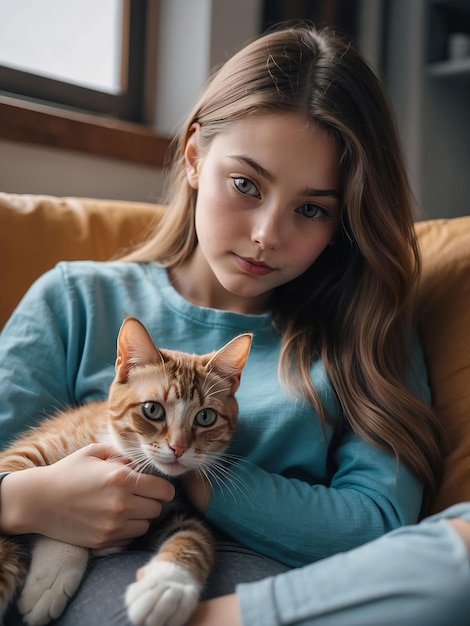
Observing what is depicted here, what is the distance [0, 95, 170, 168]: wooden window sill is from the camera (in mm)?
1692

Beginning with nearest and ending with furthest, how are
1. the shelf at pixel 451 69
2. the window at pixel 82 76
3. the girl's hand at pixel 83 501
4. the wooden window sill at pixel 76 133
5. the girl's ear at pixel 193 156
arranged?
the girl's hand at pixel 83 501, the girl's ear at pixel 193 156, the wooden window sill at pixel 76 133, the window at pixel 82 76, the shelf at pixel 451 69

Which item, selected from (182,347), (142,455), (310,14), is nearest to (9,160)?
(182,347)

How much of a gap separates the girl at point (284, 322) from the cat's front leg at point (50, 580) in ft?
0.19

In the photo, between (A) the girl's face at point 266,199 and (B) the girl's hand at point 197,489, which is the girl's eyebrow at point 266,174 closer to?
(A) the girl's face at point 266,199

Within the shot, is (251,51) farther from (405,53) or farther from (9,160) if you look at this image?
(405,53)

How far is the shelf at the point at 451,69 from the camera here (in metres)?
2.82

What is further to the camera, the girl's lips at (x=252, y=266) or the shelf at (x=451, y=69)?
the shelf at (x=451, y=69)

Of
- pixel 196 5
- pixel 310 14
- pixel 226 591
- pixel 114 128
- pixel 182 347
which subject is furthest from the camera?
pixel 310 14

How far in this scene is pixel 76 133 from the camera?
72.1 inches

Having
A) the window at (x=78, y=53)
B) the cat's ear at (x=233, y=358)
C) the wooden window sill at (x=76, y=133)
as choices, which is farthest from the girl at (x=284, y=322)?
the window at (x=78, y=53)

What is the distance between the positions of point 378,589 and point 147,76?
1.98m

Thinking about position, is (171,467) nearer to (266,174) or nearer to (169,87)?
(266,174)

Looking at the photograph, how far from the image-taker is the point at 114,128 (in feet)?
6.32

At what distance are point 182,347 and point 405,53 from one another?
2195 millimetres
